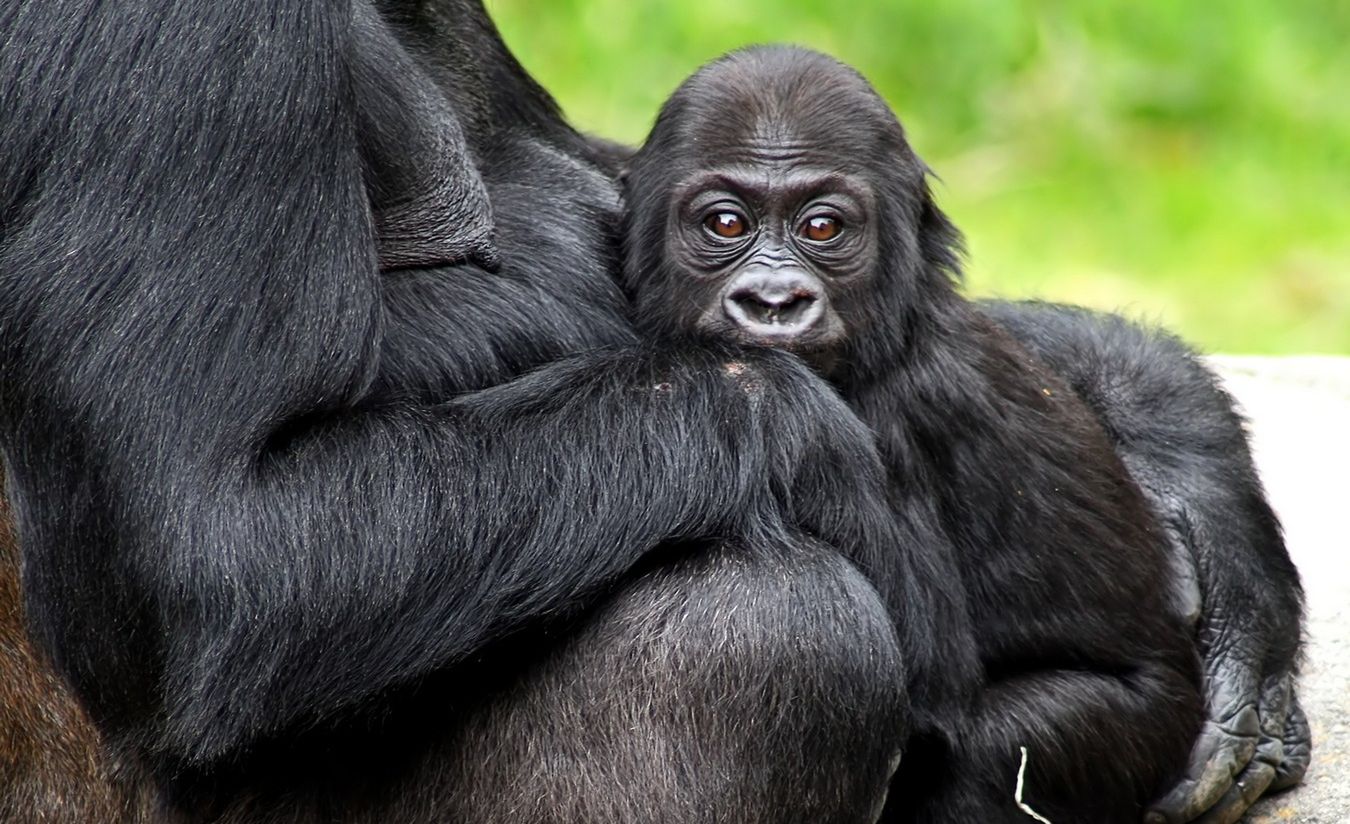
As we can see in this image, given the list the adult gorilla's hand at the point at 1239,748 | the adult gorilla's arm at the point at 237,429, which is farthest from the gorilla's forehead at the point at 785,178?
the adult gorilla's hand at the point at 1239,748

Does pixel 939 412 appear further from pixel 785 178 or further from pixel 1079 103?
pixel 1079 103

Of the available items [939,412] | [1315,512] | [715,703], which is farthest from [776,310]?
[1315,512]

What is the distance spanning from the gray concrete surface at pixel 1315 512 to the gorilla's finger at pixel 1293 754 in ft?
0.13

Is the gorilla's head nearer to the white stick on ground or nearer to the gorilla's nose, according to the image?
the gorilla's nose

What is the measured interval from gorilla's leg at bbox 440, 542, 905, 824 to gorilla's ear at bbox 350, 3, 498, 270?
703 mm

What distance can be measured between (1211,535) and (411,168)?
179 centimetres

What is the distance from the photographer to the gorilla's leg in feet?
9.64

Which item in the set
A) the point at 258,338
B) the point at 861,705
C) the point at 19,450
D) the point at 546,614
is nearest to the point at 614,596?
the point at 546,614

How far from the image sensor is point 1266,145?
32.6 feet

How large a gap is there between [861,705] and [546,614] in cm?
49

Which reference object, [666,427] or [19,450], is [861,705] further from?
[19,450]

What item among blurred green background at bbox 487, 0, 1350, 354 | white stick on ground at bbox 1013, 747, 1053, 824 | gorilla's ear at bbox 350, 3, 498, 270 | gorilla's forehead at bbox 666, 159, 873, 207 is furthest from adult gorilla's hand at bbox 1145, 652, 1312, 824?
blurred green background at bbox 487, 0, 1350, 354

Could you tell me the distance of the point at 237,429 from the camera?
9.08 ft

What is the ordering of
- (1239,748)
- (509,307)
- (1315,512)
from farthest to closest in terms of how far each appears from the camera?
(1315,512) < (1239,748) < (509,307)
